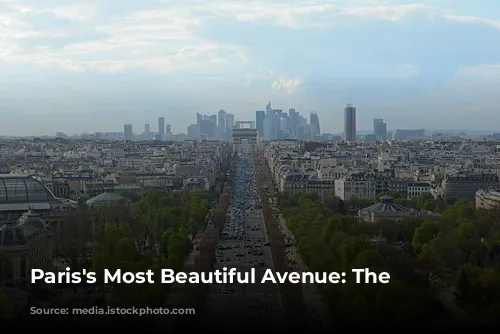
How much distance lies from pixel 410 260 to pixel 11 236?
39.3 feet

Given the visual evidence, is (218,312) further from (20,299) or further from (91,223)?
(91,223)

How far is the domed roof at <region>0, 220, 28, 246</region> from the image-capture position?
1096 inches

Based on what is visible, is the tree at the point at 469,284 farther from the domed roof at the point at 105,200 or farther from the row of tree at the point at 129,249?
the domed roof at the point at 105,200

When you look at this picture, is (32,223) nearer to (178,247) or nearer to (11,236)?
(11,236)

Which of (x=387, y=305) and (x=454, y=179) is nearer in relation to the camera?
(x=387, y=305)

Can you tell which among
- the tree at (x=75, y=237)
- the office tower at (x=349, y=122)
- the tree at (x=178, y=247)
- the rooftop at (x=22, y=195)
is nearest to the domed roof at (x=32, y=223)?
the tree at (x=75, y=237)

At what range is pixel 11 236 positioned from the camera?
28000mm

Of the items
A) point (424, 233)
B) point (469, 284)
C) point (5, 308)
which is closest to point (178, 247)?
point (469, 284)

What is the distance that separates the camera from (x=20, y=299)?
22.5 metres

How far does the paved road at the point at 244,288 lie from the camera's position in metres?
21.4

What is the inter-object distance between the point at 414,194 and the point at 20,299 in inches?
1503

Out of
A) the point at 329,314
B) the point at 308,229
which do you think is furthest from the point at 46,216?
the point at 329,314

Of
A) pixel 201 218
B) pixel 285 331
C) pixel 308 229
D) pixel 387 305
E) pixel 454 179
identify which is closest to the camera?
pixel 285 331

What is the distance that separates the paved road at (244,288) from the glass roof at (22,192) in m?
8.25
